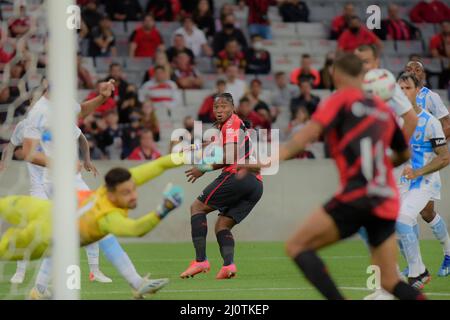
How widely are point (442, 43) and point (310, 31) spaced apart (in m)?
2.56

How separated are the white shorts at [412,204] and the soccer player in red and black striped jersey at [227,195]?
175cm

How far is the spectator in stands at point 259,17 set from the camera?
20734 mm

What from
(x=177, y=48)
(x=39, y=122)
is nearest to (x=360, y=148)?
(x=39, y=122)

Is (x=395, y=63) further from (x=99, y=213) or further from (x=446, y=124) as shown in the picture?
(x=99, y=213)

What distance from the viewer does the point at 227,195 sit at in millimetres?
11633

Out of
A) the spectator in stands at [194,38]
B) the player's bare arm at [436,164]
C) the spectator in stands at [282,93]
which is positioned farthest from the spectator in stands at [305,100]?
the player's bare arm at [436,164]

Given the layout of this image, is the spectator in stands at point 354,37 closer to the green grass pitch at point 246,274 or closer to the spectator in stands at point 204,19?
the spectator in stands at point 204,19

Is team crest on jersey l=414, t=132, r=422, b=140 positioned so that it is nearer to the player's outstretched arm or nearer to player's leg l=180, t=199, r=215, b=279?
player's leg l=180, t=199, r=215, b=279

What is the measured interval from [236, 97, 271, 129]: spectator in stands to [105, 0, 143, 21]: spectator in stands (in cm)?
346

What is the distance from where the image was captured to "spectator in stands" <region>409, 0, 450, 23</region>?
70.2 feet

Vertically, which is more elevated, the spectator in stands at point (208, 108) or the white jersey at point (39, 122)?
the spectator in stands at point (208, 108)

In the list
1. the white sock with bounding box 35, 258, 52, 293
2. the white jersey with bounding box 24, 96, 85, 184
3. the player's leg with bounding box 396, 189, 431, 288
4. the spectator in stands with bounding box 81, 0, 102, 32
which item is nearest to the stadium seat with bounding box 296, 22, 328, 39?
the spectator in stands with bounding box 81, 0, 102, 32

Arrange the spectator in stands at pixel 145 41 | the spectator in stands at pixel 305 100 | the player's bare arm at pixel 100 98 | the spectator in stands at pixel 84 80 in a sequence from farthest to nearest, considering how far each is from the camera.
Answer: the spectator in stands at pixel 145 41
the spectator in stands at pixel 305 100
the spectator in stands at pixel 84 80
the player's bare arm at pixel 100 98
